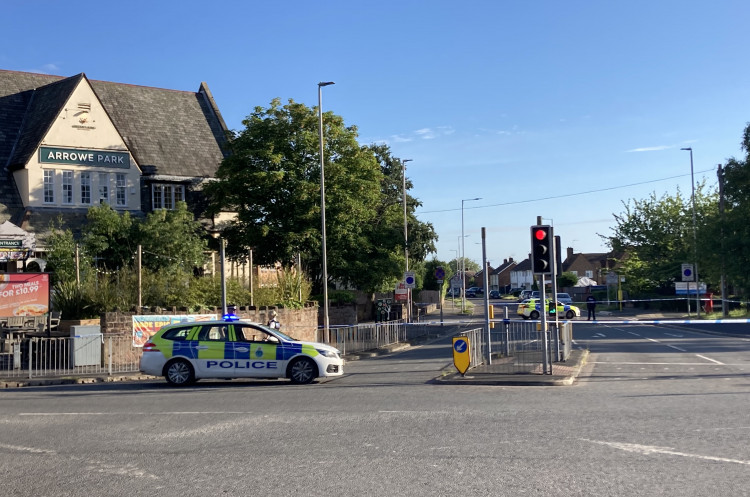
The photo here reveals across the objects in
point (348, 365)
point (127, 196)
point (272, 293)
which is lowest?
point (348, 365)

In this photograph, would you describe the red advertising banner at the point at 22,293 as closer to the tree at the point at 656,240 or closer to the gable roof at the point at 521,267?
the tree at the point at 656,240

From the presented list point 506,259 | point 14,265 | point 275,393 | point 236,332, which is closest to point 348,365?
point 236,332

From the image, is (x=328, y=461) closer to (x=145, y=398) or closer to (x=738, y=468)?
(x=738, y=468)

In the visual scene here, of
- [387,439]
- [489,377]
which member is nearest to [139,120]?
[489,377]

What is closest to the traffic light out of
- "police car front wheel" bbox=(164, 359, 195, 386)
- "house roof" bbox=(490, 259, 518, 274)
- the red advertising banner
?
"police car front wheel" bbox=(164, 359, 195, 386)

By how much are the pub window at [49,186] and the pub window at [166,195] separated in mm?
4871

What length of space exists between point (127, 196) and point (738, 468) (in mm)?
34416

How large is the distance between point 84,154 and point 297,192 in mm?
10215

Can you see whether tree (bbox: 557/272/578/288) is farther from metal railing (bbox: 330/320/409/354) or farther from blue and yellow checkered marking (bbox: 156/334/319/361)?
blue and yellow checkered marking (bbox: 156/334/319/361)

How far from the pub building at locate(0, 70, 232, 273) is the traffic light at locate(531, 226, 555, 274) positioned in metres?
21.4

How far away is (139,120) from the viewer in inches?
1667

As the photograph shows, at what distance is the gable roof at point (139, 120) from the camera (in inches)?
1476

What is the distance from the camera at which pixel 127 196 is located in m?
38.2

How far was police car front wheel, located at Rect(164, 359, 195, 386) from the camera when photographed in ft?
58.9
